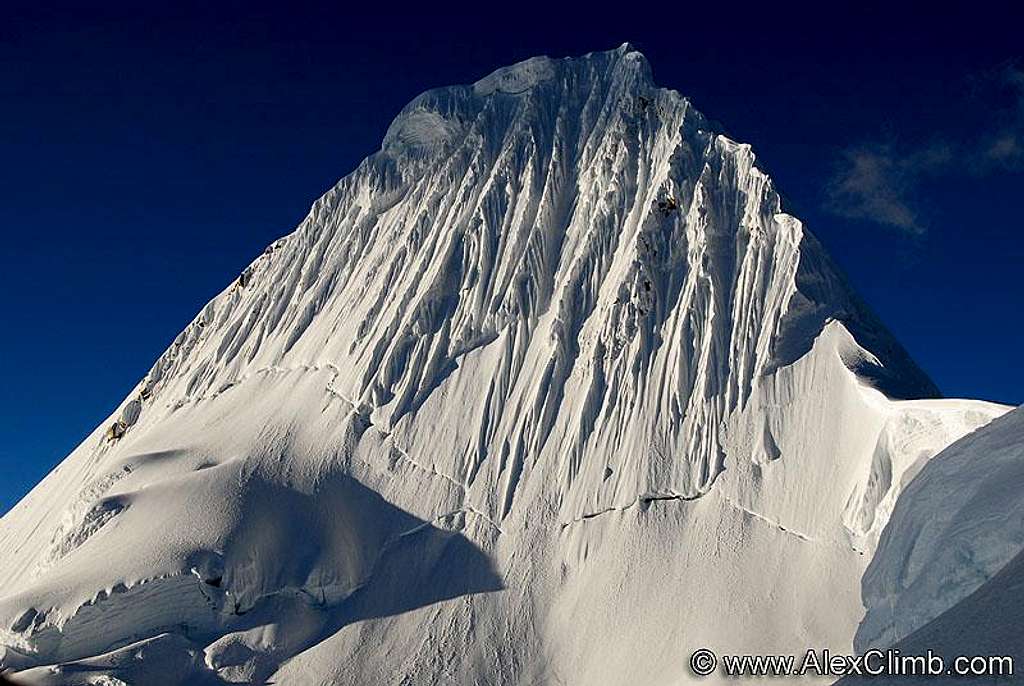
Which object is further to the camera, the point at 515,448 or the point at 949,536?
the point at 515,448

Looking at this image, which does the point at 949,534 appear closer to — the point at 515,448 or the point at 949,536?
the point at 949,536

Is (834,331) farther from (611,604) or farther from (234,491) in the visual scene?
(234,491)

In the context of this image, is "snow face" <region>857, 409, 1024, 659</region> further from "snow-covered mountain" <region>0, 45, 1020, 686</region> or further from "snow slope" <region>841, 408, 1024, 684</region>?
"snow-covered mountain" <region>0, 45, 1020, 686</region>

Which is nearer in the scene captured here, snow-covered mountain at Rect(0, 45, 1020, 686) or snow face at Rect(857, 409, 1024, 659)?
snow face at Rect(857, 409, 1024, 659)

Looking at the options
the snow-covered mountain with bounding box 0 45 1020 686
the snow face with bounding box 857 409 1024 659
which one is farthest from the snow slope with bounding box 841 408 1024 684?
the snow-covered mountain with bounding box 0 45 1020 686

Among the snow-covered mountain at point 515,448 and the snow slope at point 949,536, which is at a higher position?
the snow-covered mountain at point 515,448

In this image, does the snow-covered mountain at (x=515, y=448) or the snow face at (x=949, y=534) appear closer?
the snow face at (x=949, y=534)

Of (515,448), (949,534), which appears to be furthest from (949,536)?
(515,448)

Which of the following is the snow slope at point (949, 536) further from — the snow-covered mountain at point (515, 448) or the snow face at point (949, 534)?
the snow-covered mountain at point (515, 448)

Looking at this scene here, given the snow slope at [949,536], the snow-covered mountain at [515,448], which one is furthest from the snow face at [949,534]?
the snow-covered mountain at [515,448]
